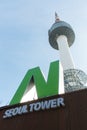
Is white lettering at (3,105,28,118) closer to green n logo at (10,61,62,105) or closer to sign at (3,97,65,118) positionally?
sign at (3,97,65,118)

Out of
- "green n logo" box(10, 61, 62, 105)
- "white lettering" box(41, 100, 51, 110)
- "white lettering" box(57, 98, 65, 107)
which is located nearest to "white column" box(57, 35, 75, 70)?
"green n logo" box(10, 61, 62, 105)

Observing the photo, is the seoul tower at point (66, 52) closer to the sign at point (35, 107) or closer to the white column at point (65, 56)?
the white column at point (65, 56)

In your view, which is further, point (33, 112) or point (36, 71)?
point (36, 71)

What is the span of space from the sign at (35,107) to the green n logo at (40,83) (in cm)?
88

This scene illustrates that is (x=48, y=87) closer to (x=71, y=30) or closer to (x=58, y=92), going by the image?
(x=58, y=92)

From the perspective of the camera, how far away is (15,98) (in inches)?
794

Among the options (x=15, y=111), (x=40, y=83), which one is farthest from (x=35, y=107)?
(x=40, y=83)

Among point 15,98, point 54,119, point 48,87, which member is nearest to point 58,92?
point 48,87

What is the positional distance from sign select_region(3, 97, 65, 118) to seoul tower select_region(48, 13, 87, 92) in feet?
79.0

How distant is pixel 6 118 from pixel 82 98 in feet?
20.0

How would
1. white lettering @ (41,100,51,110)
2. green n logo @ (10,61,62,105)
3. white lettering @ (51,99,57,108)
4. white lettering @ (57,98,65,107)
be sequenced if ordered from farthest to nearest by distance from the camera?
green n logo @ (10,61,62,105) → white lettering @ (41,100,51,110) → white lettering @ (51,99,57,108) → white lettering @ (57,98,65,107)

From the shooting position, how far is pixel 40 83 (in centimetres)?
2023

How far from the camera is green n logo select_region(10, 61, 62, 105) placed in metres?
19.0

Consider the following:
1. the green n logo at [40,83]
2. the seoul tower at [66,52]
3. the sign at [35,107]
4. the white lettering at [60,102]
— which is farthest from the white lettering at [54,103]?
the seoul tower at [66,52]
